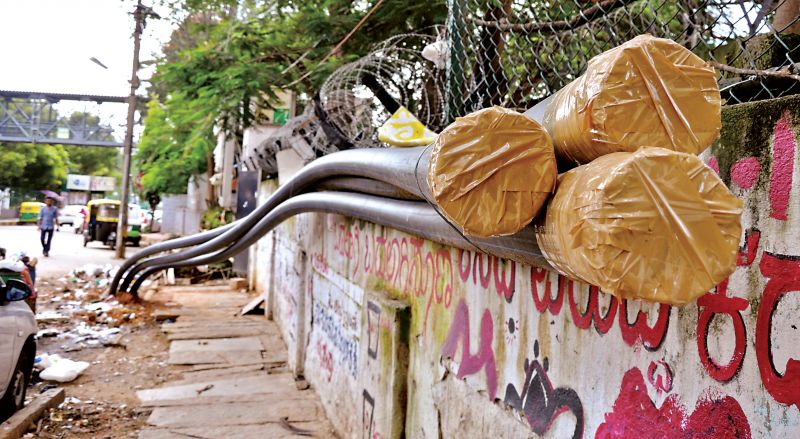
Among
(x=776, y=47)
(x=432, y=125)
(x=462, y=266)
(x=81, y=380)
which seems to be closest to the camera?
(x=776, y=47)

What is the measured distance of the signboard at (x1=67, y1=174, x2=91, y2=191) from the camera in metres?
50.8

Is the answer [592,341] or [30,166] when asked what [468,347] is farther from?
[30,166]

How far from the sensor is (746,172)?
1549mm

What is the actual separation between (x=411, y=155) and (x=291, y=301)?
7.03 metres

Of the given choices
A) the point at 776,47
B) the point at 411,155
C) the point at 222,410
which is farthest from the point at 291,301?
the point at 776,47

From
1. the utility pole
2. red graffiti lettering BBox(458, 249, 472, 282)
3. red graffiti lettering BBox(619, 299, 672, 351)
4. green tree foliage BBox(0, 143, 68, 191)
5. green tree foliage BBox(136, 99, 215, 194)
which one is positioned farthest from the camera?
green tree foliage BBox(0, 143, 68, 191)

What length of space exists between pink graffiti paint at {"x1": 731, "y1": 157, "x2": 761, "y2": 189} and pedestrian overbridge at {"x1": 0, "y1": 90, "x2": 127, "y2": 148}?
31946 mm

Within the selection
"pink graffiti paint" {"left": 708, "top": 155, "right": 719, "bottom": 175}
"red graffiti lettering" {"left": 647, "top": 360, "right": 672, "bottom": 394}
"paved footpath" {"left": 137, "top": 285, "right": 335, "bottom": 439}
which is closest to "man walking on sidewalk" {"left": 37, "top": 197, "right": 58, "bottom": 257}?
"paved footpath" {"left": 137, "top": 285, "right": 335, "bottom": 439}

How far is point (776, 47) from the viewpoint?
1.97 m

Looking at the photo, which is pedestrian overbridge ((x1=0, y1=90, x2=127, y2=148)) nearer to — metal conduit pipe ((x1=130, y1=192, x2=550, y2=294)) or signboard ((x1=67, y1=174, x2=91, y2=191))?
signboard ((x1=67, y1=174, x2=91, y2=191))

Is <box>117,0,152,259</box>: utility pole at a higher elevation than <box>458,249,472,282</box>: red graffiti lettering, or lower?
higher

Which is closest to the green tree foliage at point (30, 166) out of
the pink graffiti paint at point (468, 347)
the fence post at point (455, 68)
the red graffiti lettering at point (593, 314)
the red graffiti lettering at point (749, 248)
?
the fence post at point (455, 68)

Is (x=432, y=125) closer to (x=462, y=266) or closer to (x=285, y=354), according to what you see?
(x=462, y=266)

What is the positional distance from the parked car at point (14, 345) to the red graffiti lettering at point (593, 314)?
5478 mm
